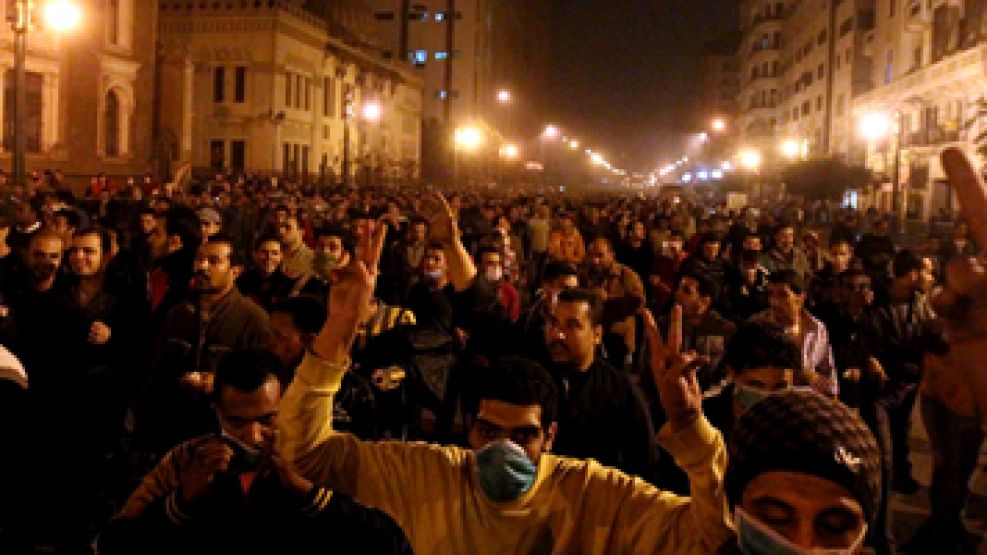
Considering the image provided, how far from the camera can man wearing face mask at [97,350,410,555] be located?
2.80 meters

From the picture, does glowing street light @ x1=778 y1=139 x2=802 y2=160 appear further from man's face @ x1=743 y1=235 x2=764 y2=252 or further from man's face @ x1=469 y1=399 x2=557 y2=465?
man's face @ x1=469 y1=399 x2=557 y2=465

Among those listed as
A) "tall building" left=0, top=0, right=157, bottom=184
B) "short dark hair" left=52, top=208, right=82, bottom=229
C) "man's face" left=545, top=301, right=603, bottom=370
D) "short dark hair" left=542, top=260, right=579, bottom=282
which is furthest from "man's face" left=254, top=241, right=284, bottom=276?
"tall building" left=0, top=0, right=157, bottom=184

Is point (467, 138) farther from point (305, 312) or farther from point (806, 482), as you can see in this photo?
point (806, 482)

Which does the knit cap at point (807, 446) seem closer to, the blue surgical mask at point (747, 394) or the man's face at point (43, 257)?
the blue surgical mask at point (747, 394)

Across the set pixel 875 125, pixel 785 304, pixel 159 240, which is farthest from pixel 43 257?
pixel 875 125

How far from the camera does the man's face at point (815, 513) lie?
228 cm

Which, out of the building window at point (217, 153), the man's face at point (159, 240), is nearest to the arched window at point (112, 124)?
the building window at point (217, 153)

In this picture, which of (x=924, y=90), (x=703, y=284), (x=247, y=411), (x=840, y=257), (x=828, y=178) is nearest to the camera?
(x=247, y=411)

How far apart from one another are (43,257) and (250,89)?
4492 centimetres

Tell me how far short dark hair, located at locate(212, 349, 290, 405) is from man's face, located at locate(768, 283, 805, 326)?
3.59m

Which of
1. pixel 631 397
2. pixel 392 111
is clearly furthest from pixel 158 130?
pixel 631 397

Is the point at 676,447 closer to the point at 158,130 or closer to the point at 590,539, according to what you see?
the point at 590,539

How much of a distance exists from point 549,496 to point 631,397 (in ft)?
4.73

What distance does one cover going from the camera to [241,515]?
2828 mm
